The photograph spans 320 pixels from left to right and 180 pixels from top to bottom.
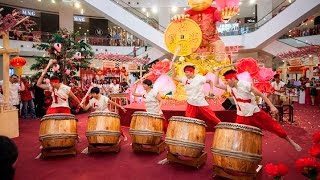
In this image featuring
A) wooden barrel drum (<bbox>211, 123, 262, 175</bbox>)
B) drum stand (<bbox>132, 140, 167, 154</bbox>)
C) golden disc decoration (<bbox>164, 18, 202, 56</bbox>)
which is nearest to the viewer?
wooden barrel drum (<bbox>211, 123, 262, 175</bbox>)

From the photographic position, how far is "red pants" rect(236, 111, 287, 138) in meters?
3.96

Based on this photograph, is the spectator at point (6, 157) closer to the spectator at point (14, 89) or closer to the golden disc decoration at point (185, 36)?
the golden disc decoration at point (185, 36)

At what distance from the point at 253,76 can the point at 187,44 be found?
229 centimetres

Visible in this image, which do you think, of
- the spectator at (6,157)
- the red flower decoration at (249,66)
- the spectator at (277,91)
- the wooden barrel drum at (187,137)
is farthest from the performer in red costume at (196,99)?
the spectator at (6,157)

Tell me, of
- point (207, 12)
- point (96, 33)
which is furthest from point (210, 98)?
point (96, 33)

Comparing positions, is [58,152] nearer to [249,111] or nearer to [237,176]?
[237,176]

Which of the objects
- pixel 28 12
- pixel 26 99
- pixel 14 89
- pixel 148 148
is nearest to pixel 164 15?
pixel 28 12

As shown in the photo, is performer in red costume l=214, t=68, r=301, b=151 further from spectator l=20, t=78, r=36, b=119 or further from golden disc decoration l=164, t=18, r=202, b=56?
spectator l=20, t=78, r=36, b=119

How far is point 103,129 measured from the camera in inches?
184

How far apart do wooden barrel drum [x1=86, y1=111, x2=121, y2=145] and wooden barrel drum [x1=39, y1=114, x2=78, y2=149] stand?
303 millimetres

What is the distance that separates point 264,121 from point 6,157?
3.52m

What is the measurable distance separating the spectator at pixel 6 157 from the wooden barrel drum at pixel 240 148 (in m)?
2.57

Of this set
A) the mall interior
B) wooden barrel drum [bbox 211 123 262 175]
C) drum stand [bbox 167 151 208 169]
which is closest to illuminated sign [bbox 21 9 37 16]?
the mall interior

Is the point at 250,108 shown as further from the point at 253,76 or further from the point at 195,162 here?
the point at 253,76
